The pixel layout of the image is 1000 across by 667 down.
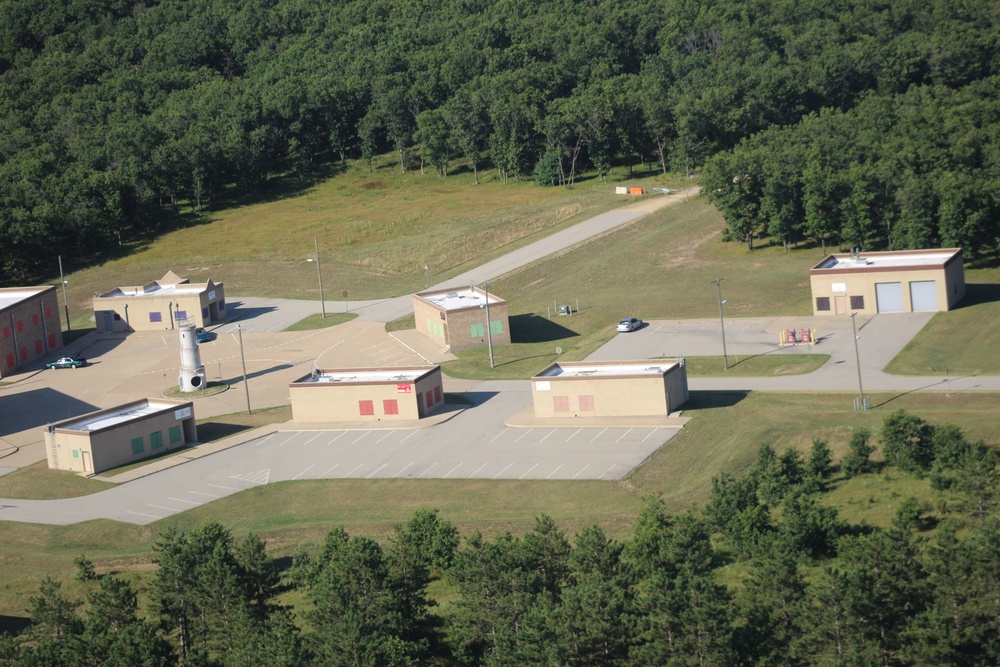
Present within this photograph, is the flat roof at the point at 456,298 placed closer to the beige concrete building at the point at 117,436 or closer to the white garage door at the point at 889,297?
the beige concrete building at the point at 117,436

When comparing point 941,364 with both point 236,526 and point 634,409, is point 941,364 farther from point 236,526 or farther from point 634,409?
point 236,526

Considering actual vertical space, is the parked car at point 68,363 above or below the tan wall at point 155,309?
below

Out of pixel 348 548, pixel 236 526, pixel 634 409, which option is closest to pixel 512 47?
pixel 634 409

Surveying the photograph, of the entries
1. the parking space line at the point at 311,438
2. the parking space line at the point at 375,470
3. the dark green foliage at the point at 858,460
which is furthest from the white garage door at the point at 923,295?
the parking space line at the point at 311,438

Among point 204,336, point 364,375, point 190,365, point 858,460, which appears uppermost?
point 204,336

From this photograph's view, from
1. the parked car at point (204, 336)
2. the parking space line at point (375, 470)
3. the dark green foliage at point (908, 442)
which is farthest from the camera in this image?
the parked car at point (204, 336)

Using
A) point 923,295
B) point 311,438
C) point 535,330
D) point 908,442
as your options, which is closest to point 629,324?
point 535,330

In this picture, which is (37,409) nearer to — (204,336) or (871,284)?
(204,336)

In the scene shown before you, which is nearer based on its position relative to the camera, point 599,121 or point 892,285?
point 892,285
